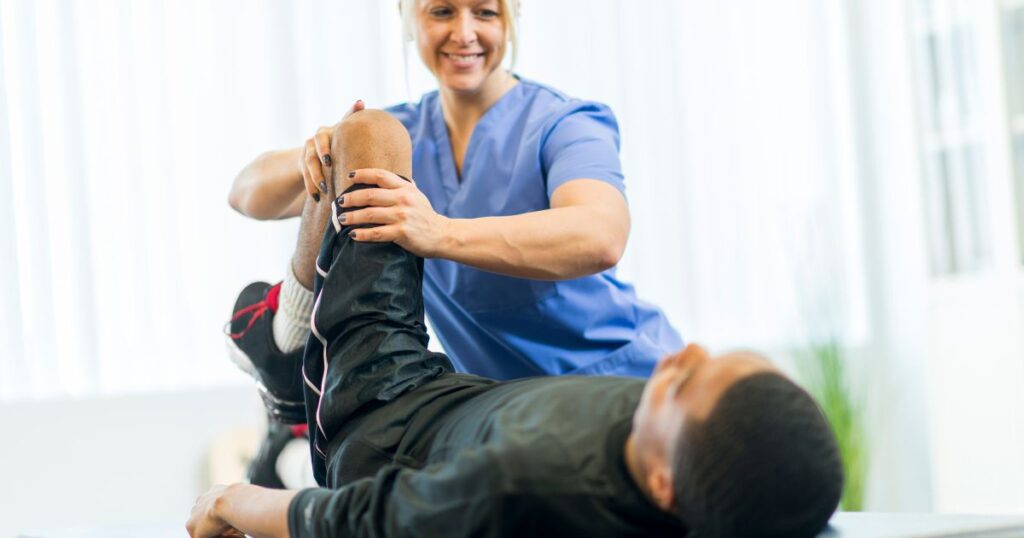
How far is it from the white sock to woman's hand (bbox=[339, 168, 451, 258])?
24cm

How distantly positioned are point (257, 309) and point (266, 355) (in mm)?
87

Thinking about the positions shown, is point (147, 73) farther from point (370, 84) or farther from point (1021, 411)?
point (1021, 411)

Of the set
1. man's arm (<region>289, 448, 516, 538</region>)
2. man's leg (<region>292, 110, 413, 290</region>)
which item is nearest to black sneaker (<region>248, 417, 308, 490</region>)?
man's leg (<region>292, 110, 413, 290</region>)

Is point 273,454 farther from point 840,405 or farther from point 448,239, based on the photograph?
point 840,405

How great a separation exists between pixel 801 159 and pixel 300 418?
9.43 ft

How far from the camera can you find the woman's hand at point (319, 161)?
153 cm

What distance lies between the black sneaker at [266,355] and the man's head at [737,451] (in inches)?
29.4

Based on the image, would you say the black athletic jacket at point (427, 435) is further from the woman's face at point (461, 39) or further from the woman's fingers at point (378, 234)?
the woman's face at point (461, 39)

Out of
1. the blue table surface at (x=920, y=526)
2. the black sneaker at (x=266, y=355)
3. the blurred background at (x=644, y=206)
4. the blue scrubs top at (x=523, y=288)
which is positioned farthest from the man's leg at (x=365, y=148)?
the blurred background at (x=644, y=206)

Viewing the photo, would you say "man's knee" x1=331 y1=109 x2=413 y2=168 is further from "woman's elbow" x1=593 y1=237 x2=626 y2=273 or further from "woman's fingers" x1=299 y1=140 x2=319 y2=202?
"woman's elbow" x1=593 y1=237 x2=626 y2=273

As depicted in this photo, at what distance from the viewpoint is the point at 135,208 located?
10.0 ft

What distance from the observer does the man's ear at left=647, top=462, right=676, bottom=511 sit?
1.08 meters

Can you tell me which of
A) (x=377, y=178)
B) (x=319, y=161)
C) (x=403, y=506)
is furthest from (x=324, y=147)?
(x=403, y=506)

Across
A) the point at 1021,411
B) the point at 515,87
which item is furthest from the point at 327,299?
the point at 1021,411
